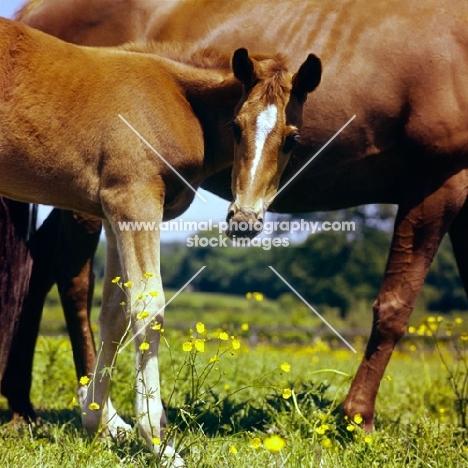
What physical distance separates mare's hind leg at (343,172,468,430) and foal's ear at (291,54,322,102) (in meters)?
1.06

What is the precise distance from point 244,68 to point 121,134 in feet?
2.37

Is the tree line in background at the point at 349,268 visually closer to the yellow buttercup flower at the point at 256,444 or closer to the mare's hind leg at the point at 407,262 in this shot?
the mare's hind leg at the point at 407,262

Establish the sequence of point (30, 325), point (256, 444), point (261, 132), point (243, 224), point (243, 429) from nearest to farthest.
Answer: point (256, 444), point (243, 224), point (261, 132), point (243, 429), point (30, 325)

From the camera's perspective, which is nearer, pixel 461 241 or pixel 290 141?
pixel 290 141

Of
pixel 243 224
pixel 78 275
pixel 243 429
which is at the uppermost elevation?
pixel 243 224

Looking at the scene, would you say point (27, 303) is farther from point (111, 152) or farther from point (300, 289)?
point (300, 289)

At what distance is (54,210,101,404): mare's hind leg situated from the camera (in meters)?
4.78

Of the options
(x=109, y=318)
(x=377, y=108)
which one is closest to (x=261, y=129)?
(x=377, y=108)

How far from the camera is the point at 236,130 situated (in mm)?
3732

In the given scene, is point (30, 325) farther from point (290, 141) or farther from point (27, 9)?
point (290, 141)

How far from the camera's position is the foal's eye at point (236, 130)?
3.71 metres

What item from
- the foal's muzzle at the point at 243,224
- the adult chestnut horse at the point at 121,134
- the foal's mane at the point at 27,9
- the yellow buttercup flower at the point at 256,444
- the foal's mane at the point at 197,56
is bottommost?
the yellow buttercup flower at the point at 256,444

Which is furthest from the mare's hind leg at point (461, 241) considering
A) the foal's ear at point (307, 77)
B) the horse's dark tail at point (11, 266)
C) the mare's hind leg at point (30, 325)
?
the horse's dark tail at point (11, 266)

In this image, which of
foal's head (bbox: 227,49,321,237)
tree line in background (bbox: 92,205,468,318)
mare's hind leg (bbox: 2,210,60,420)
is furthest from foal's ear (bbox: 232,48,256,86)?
tree line in background (bbox: 92,205,468,318)
